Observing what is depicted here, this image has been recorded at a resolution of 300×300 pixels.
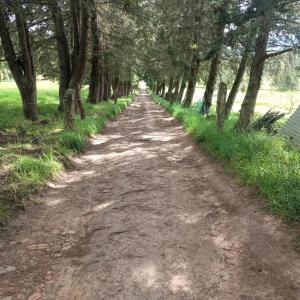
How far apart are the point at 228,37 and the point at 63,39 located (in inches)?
294

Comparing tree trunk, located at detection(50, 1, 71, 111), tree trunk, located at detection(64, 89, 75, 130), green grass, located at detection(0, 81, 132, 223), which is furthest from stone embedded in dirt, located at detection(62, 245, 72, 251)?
tree trunk, located at detection(50, 1, 71, 111)

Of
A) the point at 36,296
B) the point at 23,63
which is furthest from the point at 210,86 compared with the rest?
the point at 36,296

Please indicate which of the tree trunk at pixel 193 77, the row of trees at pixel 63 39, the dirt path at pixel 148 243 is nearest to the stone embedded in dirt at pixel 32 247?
the dirt path at pixel 148 243

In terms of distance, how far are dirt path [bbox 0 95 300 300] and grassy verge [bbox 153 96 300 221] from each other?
285 mm

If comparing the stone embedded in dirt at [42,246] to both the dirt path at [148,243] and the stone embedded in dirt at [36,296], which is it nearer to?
the dirt path at [148,243]

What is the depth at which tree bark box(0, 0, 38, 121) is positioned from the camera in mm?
12484

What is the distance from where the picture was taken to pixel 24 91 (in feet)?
43.5

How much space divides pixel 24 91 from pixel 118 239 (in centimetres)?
967

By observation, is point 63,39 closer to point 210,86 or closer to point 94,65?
point 94,65

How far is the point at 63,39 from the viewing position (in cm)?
1527

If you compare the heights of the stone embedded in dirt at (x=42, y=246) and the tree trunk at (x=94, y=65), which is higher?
the tree trunk at (x=94, y=65)

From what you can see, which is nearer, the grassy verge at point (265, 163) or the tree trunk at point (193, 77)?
the grassy verge at point (265, 163)

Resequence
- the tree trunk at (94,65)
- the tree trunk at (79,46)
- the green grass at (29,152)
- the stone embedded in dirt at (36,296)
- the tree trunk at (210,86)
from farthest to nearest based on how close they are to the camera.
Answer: the tree trunk at (210,86), the tree trunk at (94,65), the tree trunk at (79,46), the green grass at (29,152), the stone embedded in dirt at (36,296)

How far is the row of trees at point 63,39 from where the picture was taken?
12211 millimetres
